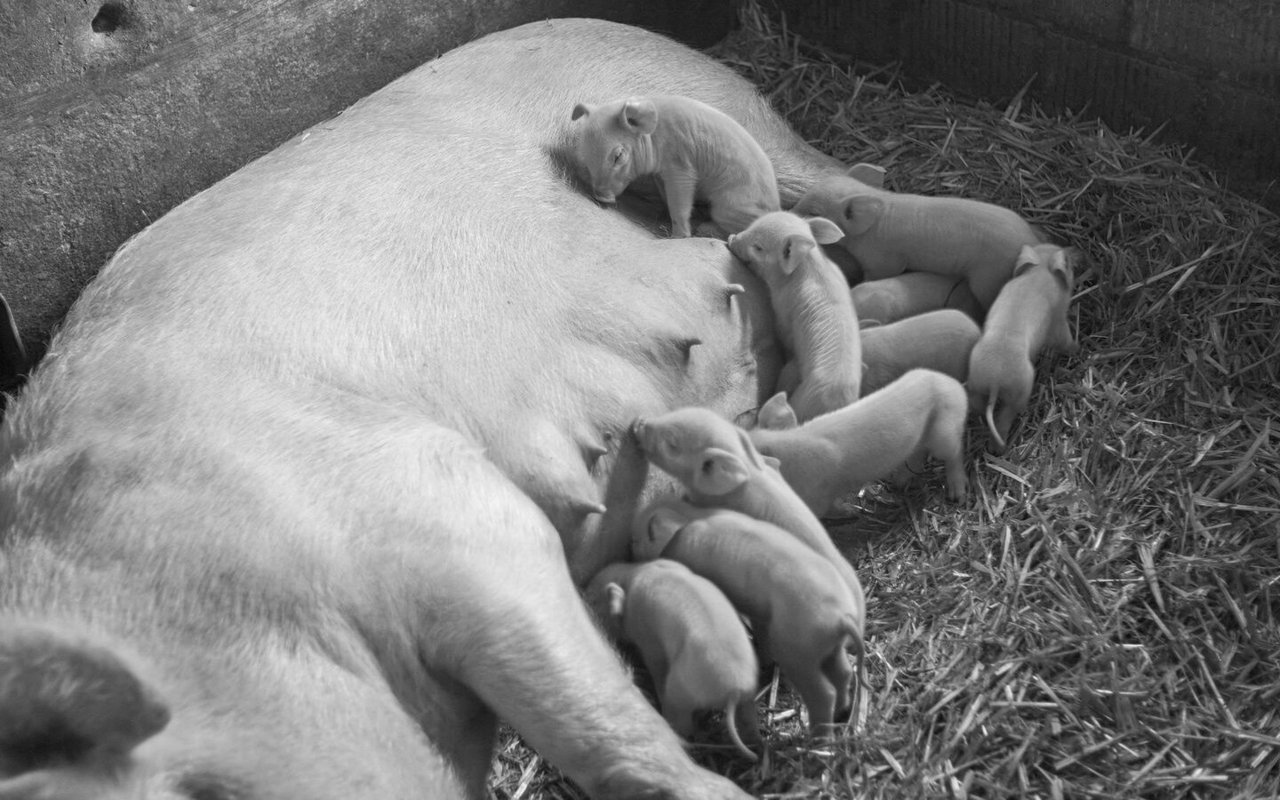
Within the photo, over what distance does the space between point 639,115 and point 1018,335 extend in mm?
1046

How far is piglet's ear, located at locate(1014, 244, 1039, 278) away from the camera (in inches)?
132

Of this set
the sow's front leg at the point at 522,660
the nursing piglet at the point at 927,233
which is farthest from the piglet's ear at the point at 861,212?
the sow's front leg at the point at 522,660

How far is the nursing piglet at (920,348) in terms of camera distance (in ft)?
10.7

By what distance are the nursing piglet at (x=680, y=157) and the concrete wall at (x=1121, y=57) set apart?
104 centimetres

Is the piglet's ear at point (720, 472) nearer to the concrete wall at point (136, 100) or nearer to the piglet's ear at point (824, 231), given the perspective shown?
the piglet's ear at point (824, 231)

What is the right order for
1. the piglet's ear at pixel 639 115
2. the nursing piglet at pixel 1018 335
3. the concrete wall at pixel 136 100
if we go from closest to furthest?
the concrete wall at pixel 136 100, the nursing piglet at pixel 1018 335, the piglet's ear at pixel 639 115

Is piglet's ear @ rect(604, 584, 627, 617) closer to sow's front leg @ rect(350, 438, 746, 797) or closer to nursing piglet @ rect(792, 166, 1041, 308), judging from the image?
sow's front leg @ rect(350, 438, 746, 797)

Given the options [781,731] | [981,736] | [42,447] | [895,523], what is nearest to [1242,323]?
[895,523]

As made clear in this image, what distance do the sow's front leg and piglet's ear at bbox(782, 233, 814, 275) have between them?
117 cm

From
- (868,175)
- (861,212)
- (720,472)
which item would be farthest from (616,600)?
(868,175)

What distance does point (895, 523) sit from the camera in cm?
314

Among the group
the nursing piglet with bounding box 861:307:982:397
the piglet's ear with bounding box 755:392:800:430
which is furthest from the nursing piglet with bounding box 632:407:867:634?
the nursing piglet with bounding box 861:307:982:397

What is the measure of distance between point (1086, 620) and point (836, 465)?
590 mm

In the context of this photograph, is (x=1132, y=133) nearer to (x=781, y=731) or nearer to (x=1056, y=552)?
(x=1056, y=552)
